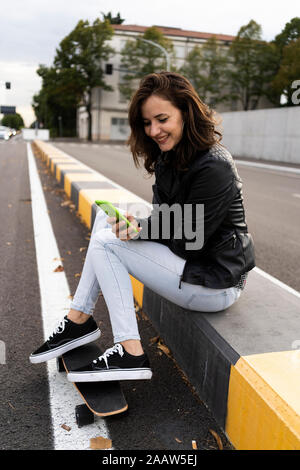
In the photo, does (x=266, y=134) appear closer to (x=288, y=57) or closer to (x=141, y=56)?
(x=288, y=57)

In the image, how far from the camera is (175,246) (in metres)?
2.33

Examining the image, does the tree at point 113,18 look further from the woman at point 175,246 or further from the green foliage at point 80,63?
the woman at point 175,246

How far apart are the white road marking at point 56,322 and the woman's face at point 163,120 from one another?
4.59ft

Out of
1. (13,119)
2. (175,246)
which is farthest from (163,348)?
(13,119)

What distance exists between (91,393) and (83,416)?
0.16 meters

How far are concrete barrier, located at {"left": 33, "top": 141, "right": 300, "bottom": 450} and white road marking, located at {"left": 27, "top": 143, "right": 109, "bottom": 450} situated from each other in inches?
22.2

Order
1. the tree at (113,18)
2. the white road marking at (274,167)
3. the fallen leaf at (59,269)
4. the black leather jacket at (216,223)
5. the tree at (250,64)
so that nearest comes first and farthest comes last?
the black leather jacket at (216,223)
the fallen leaf at (59,269)
the white road marking at (274,167)
the tree at (250,64)
the tree at (113,18)

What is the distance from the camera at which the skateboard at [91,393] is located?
2086 millimetres

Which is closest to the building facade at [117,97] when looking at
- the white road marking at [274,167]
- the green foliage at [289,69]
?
the green foliage at [289,69]

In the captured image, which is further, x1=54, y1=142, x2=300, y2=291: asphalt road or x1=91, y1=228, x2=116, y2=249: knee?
x1=54, y1=142, x2=300, y2=291: asphalt road

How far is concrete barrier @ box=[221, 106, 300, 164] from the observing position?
22000mm

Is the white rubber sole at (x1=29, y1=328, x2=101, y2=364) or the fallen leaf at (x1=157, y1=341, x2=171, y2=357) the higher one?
the white rubber sole at (x1=29, y1=328, x2=101, y2=364)

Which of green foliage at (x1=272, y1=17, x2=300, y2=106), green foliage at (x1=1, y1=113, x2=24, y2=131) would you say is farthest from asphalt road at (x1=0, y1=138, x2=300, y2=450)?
green foliage at (x1=272, y1=17, x2=300, y2=106)

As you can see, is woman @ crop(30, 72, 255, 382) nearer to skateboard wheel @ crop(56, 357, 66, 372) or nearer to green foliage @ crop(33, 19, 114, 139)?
skateboard wheel @ crop(56, 357, 66, 372)
